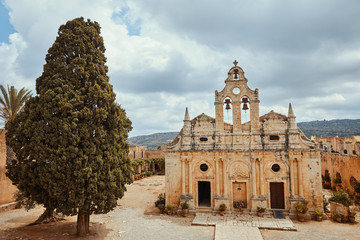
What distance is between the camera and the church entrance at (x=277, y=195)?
19.8 metres

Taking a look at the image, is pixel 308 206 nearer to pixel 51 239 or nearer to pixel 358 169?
pixel 358 169

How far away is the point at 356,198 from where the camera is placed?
2289cm

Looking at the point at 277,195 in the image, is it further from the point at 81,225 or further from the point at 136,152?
the point at 136,152

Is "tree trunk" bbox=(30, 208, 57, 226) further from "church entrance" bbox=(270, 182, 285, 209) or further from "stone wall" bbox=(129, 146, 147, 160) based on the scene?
"stone wall" bbox=(129, 146, 147, 160)

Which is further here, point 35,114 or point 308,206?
point 308,206

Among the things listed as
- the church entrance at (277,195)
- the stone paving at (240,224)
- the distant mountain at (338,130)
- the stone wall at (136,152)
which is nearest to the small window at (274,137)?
the church entrance at (277,195)

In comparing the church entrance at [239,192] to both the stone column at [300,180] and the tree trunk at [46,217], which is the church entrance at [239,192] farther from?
the tree trunk at [46,217]

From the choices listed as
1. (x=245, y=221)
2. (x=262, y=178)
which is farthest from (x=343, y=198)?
(x=245, y=221)

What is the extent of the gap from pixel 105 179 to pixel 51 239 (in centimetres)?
455

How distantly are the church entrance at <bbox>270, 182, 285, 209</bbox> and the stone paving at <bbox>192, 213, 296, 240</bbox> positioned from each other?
1.40 meters

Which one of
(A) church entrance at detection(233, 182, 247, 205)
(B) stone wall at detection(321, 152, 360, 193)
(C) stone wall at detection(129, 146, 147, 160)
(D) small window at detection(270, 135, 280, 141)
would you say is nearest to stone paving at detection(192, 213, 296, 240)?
(A) church entrance at detection(233, 182, 247, 205)

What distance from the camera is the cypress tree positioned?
13070 millimetres

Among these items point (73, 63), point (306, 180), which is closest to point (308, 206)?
point (306, 180)

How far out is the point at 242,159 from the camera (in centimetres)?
2042
